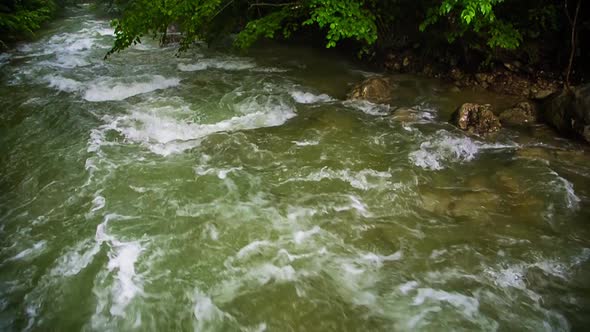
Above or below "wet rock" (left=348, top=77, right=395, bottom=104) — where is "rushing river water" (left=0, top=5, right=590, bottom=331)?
below

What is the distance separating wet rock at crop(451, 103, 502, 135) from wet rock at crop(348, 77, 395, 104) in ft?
5.60

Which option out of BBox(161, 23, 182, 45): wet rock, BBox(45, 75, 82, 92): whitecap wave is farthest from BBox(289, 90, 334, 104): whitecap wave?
BBox(161, 23, 182, 45): wet rock

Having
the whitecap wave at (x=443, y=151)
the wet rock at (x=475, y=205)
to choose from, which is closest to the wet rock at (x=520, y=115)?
the whitecap wave at (x=443, y=151)

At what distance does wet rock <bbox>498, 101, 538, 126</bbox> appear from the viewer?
22.0 feet

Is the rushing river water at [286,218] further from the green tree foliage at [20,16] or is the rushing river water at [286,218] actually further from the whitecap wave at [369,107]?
the green tree foliage at [20,16]

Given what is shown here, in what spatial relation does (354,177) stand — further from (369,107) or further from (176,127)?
(176,127)

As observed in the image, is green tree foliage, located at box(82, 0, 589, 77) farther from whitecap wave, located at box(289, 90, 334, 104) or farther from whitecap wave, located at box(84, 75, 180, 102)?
whitecap wave, located at box(84, 75, 180, 102)

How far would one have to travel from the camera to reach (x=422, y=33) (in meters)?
8.69

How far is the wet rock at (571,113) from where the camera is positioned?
19.2 feet

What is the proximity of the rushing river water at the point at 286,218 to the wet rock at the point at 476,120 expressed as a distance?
0.20 meters

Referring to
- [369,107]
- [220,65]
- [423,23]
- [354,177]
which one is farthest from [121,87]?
[423,23]

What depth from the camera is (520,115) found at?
679 cm

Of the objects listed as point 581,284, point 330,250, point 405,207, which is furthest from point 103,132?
point 581,284

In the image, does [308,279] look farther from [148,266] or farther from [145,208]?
[145,208]
